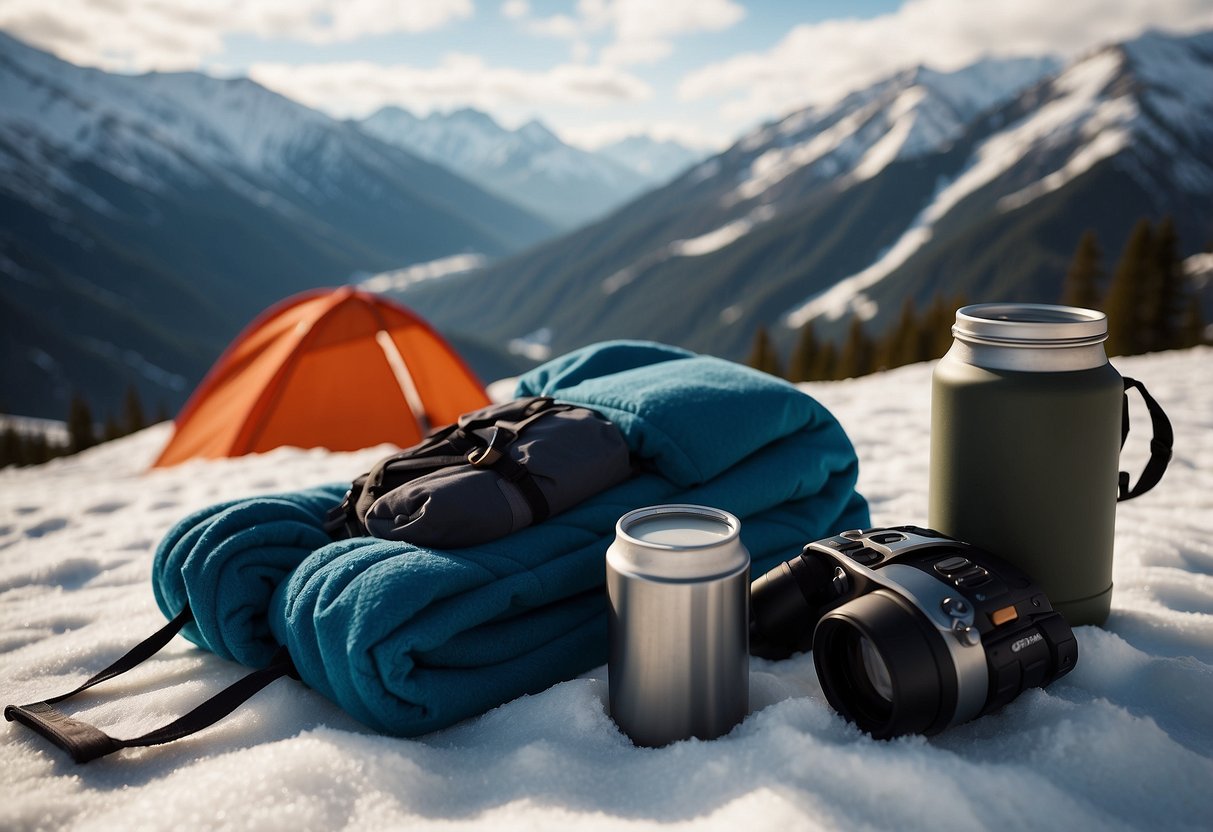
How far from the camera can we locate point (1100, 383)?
2127mm

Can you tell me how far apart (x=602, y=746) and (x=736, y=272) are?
145 m

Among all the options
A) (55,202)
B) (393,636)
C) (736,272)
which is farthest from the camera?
(55,202)

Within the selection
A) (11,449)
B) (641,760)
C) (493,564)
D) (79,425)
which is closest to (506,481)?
(493,564)

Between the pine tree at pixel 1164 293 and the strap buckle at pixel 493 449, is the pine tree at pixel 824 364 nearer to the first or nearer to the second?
the pine tree at pixel 1164 293

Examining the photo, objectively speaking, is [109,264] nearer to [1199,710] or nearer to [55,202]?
[55,202]

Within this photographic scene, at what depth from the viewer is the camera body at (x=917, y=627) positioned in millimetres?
1771

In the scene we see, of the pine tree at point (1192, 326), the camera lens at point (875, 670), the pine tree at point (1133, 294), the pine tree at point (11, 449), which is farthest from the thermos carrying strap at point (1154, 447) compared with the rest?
the pine tree at point (11, 449)

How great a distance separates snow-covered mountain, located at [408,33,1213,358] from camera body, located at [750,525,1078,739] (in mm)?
106081

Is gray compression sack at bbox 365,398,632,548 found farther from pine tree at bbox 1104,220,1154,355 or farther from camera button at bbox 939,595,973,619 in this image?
pine tree at bbox 1104,220,1154,355

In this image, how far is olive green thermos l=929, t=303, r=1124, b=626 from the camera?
2111 mm

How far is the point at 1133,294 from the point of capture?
1242 inches

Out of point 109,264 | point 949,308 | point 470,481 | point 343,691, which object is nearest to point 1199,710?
point 470,481

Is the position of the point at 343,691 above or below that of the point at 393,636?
below

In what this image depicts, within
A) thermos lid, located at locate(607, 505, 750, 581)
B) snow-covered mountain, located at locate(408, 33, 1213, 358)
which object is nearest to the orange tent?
thermos lid, located at locate(607, 505, 750, 581)
